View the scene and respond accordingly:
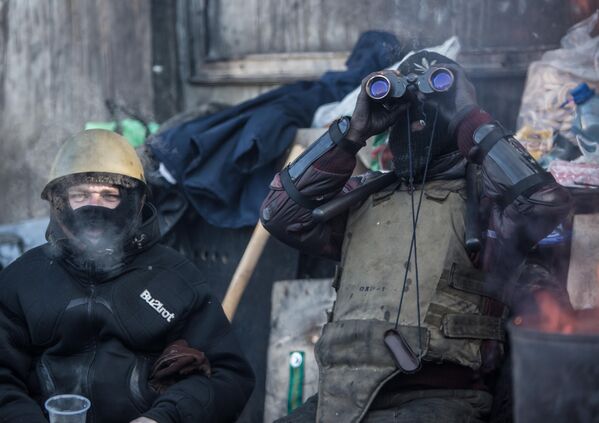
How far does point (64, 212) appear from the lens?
425cm

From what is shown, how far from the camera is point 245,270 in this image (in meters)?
5.68

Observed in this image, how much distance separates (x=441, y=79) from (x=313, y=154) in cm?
59

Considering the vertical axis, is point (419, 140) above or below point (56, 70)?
above

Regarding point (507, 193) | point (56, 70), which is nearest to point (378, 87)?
point (507, 193)

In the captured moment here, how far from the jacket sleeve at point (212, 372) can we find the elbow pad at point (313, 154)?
0.58 meters

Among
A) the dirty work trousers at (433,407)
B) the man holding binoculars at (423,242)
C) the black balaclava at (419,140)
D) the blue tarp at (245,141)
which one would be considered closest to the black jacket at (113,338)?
the man holding binoculars at (423,242)

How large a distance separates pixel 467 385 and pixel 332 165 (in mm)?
991

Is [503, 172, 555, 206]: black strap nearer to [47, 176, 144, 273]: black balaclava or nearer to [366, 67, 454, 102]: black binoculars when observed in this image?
[366, 67, 454, 102]: black binoculars

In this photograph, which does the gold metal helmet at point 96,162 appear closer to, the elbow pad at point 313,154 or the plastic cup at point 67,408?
the elbow pad at point 313,154

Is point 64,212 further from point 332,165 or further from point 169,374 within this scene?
point 332,165

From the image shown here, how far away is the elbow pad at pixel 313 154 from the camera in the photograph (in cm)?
398

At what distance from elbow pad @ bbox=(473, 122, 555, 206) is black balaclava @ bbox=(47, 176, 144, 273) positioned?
1.49m

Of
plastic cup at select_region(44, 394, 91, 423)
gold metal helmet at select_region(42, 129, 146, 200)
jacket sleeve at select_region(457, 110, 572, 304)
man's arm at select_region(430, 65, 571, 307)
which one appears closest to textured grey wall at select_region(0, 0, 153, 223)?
gold metal helmet at select_region(42, 129, 146, 200)

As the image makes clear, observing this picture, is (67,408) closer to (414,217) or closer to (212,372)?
(212,372)
